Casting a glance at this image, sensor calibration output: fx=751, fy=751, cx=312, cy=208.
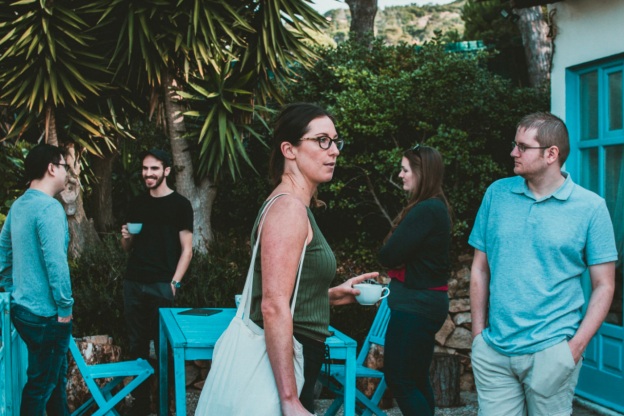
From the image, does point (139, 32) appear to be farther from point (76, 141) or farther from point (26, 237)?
point (26, 237)

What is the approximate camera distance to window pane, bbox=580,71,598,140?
244 inches

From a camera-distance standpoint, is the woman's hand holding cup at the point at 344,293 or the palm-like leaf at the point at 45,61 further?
the palm-like leaf at the point at 45,61

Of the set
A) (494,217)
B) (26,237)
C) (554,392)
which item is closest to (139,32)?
(26,237)

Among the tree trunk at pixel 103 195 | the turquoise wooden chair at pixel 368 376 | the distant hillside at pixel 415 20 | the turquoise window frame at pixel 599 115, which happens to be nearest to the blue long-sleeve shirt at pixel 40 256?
the turquoise wooden chair at pixel 368 376

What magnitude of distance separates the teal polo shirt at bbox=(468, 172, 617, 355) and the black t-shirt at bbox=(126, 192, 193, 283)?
285 cm

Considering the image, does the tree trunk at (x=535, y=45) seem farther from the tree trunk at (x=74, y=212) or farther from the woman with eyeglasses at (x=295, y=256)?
the woman with eyeglasses at (x=295, y=256)

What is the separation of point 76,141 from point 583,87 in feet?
18.1

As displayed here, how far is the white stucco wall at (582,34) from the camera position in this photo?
5.91 m

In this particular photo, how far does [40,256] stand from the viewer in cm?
420

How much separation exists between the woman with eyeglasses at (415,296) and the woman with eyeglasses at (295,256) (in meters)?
1.65

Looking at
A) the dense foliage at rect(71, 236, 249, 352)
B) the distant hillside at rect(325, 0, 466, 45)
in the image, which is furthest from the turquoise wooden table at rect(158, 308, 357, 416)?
the distant hillside at rect(325, 0, 466, 45)

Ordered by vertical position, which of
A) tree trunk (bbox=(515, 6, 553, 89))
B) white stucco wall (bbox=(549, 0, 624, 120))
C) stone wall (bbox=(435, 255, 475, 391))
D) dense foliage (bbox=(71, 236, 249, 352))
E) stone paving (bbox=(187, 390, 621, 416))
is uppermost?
tree trunk (bbox=(515, 6, 553, 89))

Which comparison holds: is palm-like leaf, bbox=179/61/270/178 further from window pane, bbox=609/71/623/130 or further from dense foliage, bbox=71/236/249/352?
window pane, bbox=609/71/623/130

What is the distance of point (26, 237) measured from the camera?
416 cm
